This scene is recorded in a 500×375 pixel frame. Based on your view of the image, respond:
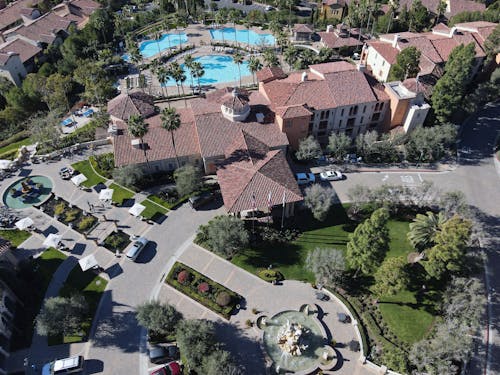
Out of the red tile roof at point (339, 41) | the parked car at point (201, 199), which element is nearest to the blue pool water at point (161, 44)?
the red tile roof at point (339, 41)

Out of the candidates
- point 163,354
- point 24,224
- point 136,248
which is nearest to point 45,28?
point 24,224

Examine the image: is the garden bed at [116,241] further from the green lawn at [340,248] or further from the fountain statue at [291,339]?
the fountain statue at [291,339]

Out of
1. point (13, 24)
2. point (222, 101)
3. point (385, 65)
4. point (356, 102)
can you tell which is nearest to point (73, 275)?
point (222, 101)

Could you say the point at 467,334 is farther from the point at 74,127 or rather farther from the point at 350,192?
the point at 74,127

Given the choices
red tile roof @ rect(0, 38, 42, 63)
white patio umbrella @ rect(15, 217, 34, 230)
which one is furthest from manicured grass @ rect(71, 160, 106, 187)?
red tile roof @ rect(0, 38, 42, 63)

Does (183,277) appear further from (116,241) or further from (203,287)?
(116,241)

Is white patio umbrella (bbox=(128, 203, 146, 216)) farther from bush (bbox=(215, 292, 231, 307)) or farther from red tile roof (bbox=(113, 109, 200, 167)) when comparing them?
bush (bbox=(215, 292, 231, 307))
